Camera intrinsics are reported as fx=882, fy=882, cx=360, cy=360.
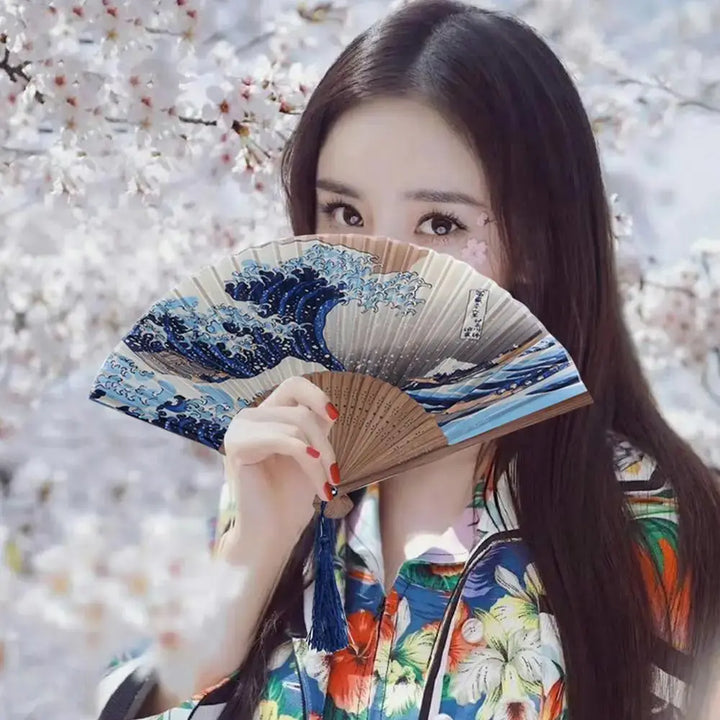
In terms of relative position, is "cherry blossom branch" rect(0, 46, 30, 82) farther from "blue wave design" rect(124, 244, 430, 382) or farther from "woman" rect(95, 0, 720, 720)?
"blue wave design" rect(124, 244, 430, 382)

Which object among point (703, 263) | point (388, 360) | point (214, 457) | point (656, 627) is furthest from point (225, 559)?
point (703, 263)

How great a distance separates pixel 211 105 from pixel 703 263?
159cm

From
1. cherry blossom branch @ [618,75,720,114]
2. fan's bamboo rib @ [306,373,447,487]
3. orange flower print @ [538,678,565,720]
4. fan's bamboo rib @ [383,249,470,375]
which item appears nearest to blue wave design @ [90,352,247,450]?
fan's bamboo rib @ [306,373,447,487]

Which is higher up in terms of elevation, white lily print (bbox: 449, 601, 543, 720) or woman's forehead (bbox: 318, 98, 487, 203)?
woman's forehead (bbox: 318, 98, 487, 203)

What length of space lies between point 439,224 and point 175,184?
1285 mm

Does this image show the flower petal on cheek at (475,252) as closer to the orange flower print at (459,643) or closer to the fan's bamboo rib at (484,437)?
the fan's bamboo rib at (484,437)

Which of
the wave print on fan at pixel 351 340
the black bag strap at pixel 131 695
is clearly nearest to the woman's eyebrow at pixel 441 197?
the wave print on fan at pixel 351 340

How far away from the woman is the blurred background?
16.2 inches

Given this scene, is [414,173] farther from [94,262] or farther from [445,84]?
[94,262]

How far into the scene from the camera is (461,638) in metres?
1.11

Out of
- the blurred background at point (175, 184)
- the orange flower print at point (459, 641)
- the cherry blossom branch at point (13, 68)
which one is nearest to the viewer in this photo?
the orange flower print at point (459, 641)

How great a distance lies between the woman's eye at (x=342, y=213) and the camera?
3.96 ft

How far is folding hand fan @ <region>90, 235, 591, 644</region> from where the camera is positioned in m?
1.00

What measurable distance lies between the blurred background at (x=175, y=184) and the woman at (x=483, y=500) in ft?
1.35
